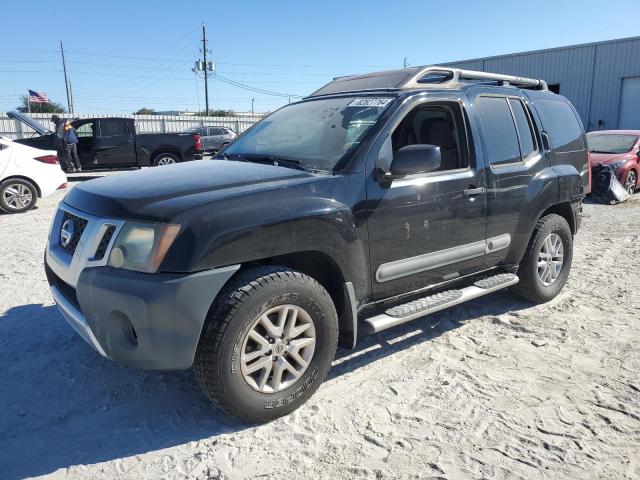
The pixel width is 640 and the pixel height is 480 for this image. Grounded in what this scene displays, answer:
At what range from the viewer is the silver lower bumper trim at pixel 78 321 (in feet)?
9.14

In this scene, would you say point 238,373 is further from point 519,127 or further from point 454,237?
point 519,127

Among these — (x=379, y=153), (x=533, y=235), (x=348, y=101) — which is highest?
(x=348, y=101)

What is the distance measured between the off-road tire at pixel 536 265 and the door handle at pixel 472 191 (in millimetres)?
1020

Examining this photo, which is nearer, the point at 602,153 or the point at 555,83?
the point at 602,153

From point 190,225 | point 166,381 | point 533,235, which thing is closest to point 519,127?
point 533,235

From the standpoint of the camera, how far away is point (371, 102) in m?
3.70

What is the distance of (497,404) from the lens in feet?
10.2

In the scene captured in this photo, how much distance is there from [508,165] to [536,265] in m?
1.02

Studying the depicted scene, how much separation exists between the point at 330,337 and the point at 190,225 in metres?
1.10

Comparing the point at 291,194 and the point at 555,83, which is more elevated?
the point at 555,83

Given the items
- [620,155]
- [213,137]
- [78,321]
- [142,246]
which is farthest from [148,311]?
[213,137]

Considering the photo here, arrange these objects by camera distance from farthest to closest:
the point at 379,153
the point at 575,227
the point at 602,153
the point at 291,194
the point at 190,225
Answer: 1. the point at 602,153
2. the point at 575,227
3. the point at 379,153
4. the point at 291,194
5. the point at 190,225

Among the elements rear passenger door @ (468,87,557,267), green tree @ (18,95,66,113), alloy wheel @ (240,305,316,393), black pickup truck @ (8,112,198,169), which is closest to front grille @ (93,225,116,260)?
alloy wheel @ (240,305,316,393)

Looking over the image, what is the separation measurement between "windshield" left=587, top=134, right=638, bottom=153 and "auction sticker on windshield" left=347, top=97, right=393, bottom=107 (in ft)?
32.8
